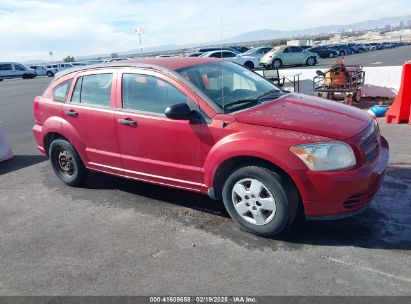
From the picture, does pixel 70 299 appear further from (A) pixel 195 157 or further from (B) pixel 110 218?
(A) pixel 195 157

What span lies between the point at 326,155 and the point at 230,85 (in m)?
1.52

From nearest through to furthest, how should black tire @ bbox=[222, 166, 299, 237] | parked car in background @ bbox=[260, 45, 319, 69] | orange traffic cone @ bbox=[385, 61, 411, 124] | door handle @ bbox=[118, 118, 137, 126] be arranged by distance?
black tire @ bbox=[222, 166, 299, 237] < door handle @ bbox=[118, 118, 137, 126] < orange traffic cone @ bbox=[385, 61, 411, 124] < parked car in background @ bbox=[260, 45, 319, 69]

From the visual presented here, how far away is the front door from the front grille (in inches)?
63.2

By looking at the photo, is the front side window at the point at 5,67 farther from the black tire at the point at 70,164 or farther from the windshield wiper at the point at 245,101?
the windshield wiper at the point at 245,101

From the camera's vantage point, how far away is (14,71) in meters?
41.2

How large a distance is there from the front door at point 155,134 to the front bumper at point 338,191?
118cm

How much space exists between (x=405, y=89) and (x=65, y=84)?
21.2 ft

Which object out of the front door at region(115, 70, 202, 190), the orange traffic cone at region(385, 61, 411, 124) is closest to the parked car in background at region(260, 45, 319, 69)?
the orange traffic cone at region(385, 61, 411, 124)

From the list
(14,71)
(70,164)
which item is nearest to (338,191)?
(70,164)

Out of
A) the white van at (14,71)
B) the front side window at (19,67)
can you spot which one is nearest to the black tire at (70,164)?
the white van at (14,71)

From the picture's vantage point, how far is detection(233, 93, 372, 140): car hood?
11.3 feet

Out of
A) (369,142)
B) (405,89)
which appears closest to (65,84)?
(369,142)

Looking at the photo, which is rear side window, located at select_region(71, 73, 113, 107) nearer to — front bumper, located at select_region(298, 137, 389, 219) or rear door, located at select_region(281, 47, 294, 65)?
front bumper, located at select_region(298, 137, 389, 219)

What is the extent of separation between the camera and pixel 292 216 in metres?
3.52
